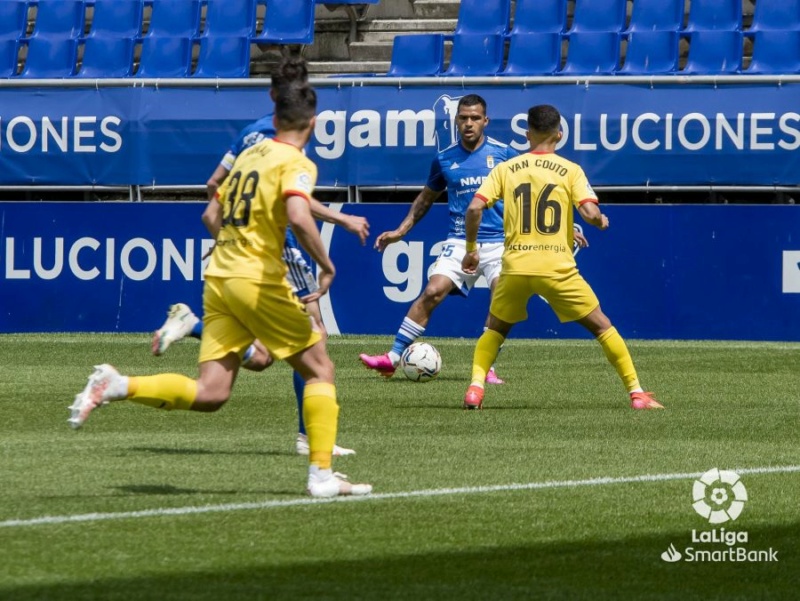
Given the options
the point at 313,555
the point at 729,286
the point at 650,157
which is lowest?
the point at 313,555

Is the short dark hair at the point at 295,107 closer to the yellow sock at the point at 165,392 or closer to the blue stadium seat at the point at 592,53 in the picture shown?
the yellow sock at the point at 165,392

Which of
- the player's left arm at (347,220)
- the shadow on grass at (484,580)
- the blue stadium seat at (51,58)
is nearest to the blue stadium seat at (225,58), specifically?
the blue stadium seat at (51,58)

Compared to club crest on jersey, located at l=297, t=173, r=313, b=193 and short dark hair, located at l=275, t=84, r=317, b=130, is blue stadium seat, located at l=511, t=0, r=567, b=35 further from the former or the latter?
club crest on jersey, located at l=297, t=173, r=313, b=193

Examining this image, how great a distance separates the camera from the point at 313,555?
18.8 ft

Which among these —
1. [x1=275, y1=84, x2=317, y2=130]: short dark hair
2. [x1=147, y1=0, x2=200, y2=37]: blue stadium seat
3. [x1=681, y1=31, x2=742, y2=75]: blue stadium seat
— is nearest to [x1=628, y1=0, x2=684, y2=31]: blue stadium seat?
[x1=681, y1=31, x2=742, y2=75]: blue stadium seat

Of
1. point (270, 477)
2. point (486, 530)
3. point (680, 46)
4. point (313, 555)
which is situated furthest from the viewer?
point (680, 46)

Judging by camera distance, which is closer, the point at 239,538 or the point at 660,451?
the point at 239,538

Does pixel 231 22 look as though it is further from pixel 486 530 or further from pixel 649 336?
pixel 486 530

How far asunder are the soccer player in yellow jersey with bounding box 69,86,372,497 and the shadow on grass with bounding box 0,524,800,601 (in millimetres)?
987

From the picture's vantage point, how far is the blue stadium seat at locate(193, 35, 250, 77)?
67.5ft

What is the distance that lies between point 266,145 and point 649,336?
35.0ft

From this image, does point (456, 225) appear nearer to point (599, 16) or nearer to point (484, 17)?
point (599, 16)

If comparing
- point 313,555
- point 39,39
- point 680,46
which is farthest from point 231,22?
point 313,555

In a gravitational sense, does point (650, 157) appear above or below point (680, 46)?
below
